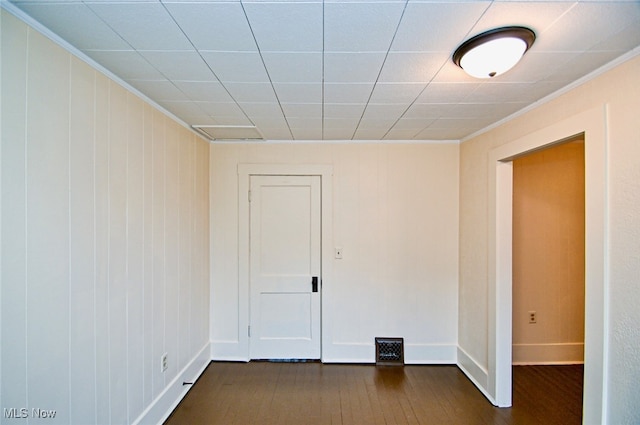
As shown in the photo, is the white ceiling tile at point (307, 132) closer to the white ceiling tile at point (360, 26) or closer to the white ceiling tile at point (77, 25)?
the white ceiling tile at point (360, 26)

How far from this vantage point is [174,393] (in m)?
2.49

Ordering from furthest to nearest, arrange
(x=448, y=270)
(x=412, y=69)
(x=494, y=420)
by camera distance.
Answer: (x=448, y=270) → (x=494, y=420) → (x=412, y=69)

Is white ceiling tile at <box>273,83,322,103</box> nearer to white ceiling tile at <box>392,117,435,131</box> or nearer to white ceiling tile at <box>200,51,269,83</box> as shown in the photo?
white ceiling tile at <box>200,51,269,83</box>

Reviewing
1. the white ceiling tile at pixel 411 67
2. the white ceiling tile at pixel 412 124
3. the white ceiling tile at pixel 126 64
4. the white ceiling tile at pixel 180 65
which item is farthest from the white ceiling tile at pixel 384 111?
the white ceiling tile at pixel 126 64

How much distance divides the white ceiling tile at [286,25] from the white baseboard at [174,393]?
96.3 inches

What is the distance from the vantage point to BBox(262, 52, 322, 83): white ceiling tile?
1.52m

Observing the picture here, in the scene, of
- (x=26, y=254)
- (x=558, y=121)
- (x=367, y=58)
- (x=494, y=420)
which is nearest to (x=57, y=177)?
(x=26, y=254)

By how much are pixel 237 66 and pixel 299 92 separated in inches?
18.6

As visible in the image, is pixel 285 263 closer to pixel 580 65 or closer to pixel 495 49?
pixel 495 49

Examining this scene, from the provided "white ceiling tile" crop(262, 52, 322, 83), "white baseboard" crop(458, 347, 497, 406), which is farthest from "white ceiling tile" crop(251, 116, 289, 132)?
"white baseboard" crop(458, 347, 497, 406)

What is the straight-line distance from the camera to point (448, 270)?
3324mm

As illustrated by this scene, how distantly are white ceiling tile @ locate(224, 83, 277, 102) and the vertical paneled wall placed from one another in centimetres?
66

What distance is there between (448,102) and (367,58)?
923mm

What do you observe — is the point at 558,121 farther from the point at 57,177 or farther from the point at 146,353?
the point at 146,353
